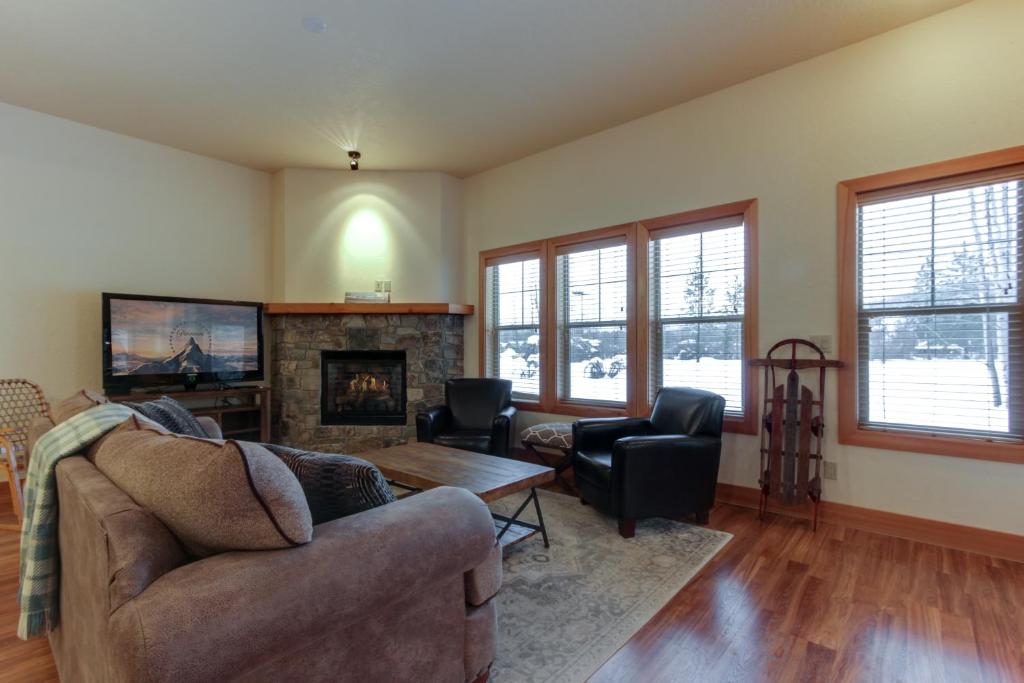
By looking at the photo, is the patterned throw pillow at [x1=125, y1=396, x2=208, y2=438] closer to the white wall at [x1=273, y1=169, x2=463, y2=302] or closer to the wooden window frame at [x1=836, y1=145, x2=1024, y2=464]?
the white wall at [x1=273, y1=169, x2=463, y2=302]

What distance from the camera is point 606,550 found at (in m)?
2.75

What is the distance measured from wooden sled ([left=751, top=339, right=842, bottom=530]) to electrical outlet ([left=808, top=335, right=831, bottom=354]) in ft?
0.15

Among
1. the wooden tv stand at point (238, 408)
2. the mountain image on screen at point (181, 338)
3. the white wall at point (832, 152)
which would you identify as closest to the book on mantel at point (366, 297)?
the mountain image on screen at point (181, 338)

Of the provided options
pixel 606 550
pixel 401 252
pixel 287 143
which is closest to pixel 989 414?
pixel 606 550

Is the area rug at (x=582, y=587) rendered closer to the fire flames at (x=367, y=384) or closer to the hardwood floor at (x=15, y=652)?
the hardwood floor at (x=15, y=652)

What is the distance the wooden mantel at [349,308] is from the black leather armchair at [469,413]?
2.66 ft

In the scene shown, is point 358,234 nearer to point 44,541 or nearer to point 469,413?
point 469,413

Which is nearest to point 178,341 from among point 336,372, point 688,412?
point 336,372

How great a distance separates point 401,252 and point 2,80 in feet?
10.3

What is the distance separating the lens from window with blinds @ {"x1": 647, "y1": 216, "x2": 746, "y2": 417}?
3.60 meters

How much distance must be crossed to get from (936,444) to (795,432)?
2.28ft

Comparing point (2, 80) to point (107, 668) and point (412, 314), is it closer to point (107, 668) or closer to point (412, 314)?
point (412, 314)

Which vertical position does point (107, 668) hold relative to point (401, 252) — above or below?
below

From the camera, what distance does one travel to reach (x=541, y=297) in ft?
15.7
